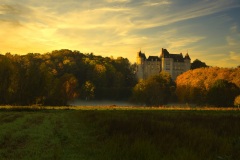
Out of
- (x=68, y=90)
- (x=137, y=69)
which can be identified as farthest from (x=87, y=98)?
(x=137, y=69)

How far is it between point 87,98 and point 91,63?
3041 cm

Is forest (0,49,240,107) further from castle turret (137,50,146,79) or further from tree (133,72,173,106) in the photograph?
castle turret (137,50,146,79)

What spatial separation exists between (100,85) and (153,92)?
37063 millimetres

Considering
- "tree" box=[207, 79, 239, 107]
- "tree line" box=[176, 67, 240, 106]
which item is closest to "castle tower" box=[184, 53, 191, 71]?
"tree line" box=[176, 67, 240, 106]

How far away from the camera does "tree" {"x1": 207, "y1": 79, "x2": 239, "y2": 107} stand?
81188 millimetres

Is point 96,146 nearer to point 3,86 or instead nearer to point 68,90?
point 3,86

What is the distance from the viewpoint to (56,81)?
92.2 metres

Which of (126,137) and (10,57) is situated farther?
(10,57)

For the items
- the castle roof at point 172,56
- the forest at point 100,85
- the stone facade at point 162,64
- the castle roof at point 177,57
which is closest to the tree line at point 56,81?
the forest at point 100,85

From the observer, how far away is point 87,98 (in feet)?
365

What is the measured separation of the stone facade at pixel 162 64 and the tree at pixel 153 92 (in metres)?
87.8

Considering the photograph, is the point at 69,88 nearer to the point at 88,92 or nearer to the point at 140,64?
the point at 88,92

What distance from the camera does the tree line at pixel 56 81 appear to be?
69.3 meters

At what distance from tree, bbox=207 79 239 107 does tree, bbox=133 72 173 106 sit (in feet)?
53.4
